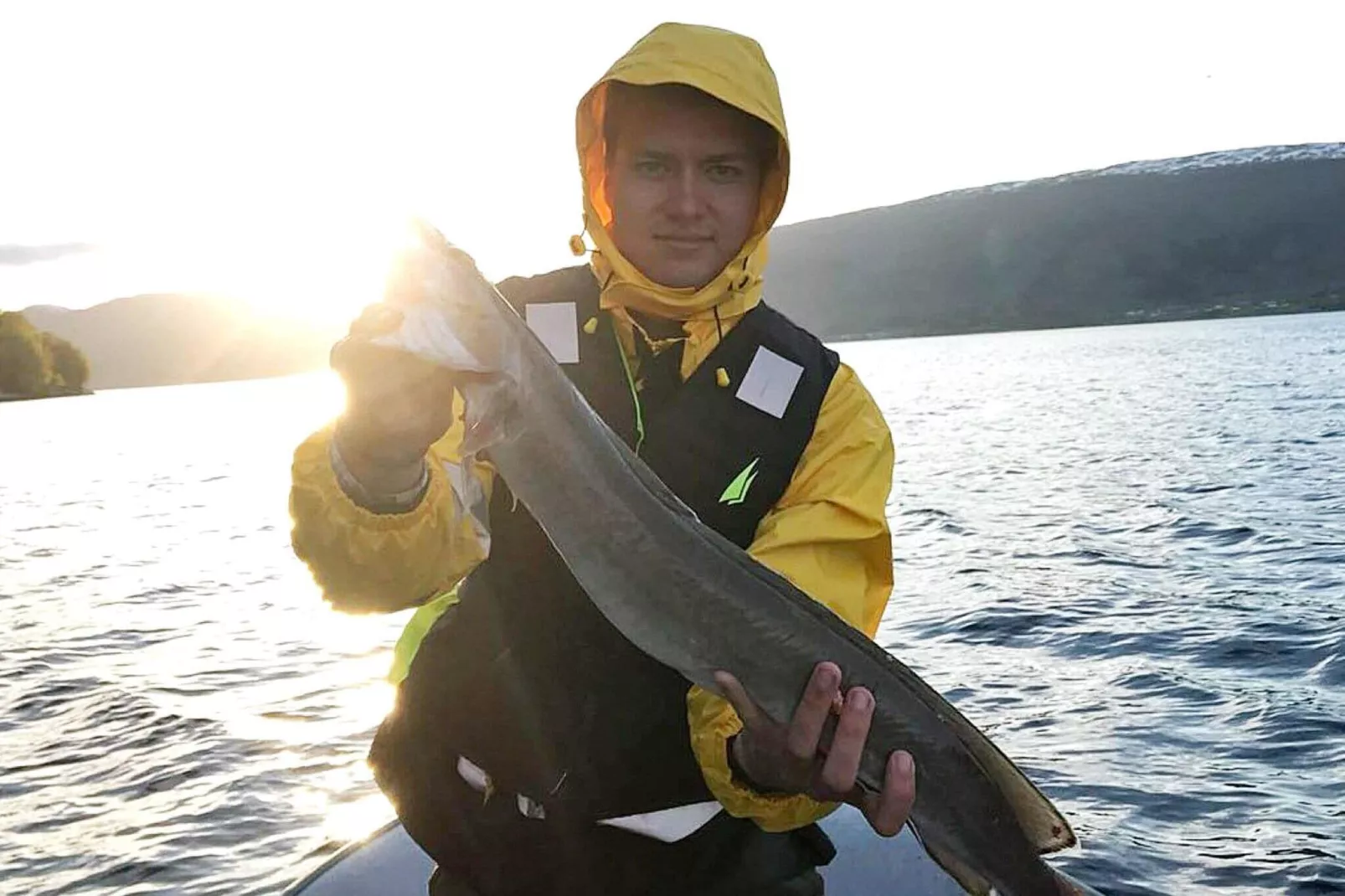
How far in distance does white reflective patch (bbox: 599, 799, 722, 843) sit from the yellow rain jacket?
29cm

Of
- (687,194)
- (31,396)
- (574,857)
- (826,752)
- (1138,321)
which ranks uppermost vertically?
(687,194)

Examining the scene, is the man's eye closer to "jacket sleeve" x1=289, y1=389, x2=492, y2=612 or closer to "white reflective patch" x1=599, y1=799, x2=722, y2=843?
"jacket sleeve" x1=289, y1=389, x2=492, y2=612

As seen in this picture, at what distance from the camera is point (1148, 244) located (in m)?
159

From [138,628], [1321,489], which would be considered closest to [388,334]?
[138,628]

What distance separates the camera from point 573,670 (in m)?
3.84

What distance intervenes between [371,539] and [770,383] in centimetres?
154

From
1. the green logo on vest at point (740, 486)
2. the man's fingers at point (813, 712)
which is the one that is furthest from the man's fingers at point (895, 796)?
the green logo on vest at point (740, 486)

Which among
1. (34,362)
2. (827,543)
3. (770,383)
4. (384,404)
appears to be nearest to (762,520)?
(827,543)

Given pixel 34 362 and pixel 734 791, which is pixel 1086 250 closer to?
pixel 34 362

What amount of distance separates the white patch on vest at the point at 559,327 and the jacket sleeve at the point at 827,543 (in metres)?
0.92

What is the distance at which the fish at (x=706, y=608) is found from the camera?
3.00m

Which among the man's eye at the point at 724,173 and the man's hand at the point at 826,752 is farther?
the man's eye at the point at 724,173

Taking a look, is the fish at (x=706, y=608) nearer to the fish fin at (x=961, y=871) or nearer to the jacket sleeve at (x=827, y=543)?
the fish fin at (x=961, y=871)

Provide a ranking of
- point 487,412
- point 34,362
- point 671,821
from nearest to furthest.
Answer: point 487,412
point 671,821
point 34,362
